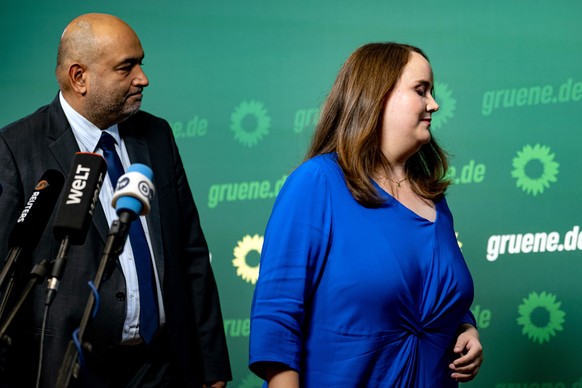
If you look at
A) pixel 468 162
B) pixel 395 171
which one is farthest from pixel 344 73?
pixel 468 162

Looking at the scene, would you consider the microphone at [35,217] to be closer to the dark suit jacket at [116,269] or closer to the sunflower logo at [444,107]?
the dark suit jacket at [116,269]

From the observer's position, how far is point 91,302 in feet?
5.21

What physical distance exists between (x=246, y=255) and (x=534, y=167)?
119 cm

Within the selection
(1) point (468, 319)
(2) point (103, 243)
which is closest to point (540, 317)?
(1) point (468, 319)

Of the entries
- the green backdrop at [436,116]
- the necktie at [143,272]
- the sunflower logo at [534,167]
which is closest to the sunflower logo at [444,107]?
the green backdrop at [436,116]

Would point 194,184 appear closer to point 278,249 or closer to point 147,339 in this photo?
point 147,339

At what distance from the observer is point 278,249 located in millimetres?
2125

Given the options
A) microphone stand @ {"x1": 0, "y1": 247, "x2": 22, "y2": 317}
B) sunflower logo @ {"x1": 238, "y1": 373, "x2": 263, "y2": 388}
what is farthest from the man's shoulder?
sunflower logo @ {"x1": 238, "y1": 373, "x2": 263, "y2": 388}

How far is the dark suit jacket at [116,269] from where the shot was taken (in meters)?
2.45

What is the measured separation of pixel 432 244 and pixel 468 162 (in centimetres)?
138

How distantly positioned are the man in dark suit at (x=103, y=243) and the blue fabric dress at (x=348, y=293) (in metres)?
0.54

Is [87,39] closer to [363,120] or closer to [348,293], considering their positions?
[363,120]

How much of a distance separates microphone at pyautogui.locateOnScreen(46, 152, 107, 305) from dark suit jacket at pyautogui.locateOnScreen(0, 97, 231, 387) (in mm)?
598

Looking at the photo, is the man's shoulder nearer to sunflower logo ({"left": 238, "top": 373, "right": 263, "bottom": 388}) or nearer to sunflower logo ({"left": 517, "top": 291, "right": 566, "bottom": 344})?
sunflower logo ({"left": 238, "top": 373, "right": 263, "bottom": 388})
